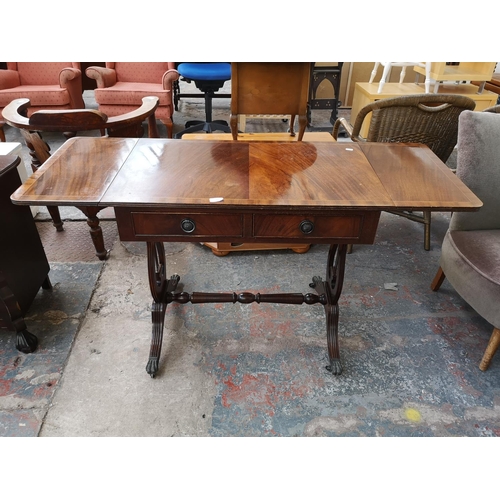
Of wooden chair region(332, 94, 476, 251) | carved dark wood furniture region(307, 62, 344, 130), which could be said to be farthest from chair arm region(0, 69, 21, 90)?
wooden chair region(332, 94, 476, 251)

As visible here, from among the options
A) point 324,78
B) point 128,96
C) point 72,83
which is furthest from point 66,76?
point 324,78

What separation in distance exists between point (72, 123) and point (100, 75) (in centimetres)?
228

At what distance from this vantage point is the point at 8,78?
3938mm

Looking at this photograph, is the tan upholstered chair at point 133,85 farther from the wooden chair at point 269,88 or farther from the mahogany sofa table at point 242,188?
the mahogany sofa table at point 242,188

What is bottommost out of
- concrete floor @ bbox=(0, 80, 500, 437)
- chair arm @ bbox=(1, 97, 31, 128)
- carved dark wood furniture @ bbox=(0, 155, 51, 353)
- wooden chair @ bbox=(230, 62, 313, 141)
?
concrete floor @ bbox=(0, 80, 500, 437)

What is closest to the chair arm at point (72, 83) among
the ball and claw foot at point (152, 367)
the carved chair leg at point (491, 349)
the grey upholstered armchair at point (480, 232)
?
the ball and claw foot at point (152, 367)

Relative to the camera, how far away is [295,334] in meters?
1.96

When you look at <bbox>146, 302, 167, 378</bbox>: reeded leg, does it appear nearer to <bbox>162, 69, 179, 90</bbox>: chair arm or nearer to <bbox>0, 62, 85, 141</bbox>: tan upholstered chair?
<bbox>162, 69, 179, 90</bbox>: chair arm

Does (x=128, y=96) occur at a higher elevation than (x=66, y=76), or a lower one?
lower

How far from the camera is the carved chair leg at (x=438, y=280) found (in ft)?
7.09

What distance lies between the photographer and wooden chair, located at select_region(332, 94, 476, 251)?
6.95ft

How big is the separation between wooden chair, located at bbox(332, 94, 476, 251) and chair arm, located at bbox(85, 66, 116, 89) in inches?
109

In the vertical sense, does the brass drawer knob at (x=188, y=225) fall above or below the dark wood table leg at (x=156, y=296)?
above

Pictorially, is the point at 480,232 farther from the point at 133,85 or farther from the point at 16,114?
the point at 133,85
